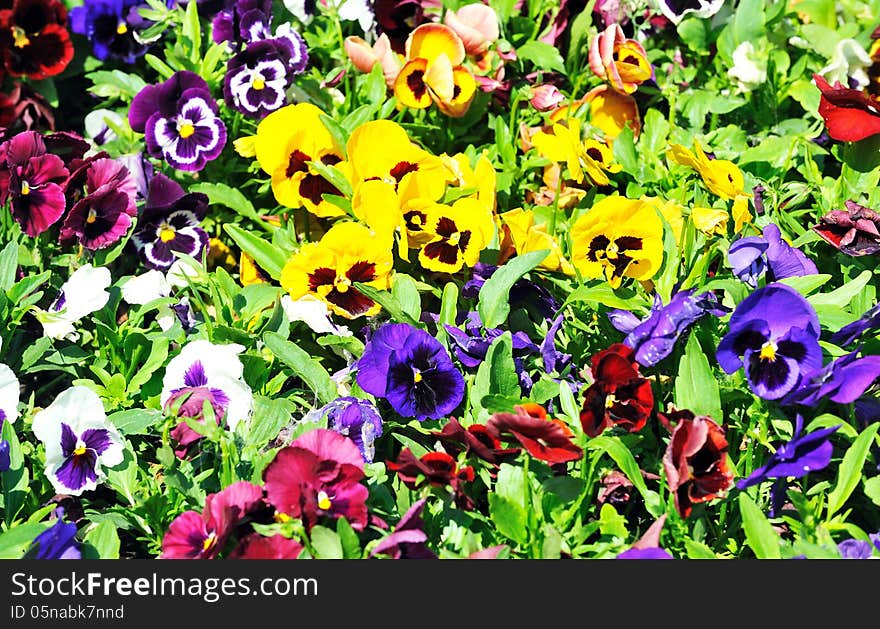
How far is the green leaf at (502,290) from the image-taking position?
2.14 m

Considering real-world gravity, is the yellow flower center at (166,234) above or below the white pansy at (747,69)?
below

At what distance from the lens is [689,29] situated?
3084 mm

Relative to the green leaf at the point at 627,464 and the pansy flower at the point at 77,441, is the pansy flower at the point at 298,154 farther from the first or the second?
the green leaf at the point at 627,464

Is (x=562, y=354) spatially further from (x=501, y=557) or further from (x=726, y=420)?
(x=501, y=557)

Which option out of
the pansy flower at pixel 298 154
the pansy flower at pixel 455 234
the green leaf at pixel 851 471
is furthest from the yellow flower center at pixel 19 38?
the green leaf at pixel 851 471

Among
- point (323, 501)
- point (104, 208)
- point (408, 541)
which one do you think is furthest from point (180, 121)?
point (408, 541)

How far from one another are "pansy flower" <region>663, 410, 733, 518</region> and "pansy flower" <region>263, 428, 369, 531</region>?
0.51 metres

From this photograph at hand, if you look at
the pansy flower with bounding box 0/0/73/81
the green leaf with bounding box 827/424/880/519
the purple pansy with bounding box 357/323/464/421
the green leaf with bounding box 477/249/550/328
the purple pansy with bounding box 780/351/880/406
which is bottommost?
the green leaf with bounding box 827/424/880/519

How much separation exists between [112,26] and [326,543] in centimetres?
205

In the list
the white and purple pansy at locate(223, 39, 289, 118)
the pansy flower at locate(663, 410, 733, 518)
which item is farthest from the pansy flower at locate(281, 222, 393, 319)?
the pansy flower at locate(663, 410, 733, 518)

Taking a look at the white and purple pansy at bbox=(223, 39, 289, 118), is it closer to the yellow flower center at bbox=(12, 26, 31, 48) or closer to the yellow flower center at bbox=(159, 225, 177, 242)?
the yellow flower center at bbox=(159, 225, 177, 242)

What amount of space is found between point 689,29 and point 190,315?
1.66m

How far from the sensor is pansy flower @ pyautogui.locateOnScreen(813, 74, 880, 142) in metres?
2.45

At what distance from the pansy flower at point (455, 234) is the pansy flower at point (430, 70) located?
48 cm
